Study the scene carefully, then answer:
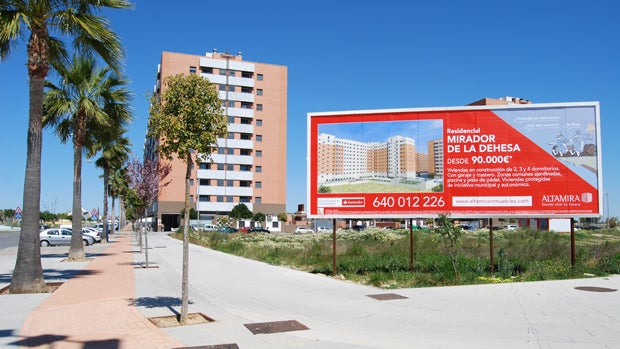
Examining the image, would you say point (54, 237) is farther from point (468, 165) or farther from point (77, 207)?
point (468, 165)

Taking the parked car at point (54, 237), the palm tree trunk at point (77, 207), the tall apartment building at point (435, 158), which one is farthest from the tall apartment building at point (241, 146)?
the tall apartment building at point (435, 158)

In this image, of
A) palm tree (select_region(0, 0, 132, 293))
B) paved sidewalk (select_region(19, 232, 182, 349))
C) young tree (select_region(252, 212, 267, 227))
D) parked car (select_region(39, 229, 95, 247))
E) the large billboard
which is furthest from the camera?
young tree (select_region(252, 212, 267, 227))

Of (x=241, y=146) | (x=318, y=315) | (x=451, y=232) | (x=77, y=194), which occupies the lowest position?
(x=318, y=315)

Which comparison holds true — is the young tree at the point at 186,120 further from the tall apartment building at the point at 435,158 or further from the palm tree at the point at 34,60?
the tall apartment building at the point at 435,158

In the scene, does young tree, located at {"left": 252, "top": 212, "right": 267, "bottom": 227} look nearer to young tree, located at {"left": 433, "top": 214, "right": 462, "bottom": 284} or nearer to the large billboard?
the large billboard

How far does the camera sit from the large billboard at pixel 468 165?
14.2 m

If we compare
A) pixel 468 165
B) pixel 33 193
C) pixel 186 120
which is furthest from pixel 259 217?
pixel 186 120

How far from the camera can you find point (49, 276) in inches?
606

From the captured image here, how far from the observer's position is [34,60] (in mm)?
12008

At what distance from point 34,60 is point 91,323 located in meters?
7.17

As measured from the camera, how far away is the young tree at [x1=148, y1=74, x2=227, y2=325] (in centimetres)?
841

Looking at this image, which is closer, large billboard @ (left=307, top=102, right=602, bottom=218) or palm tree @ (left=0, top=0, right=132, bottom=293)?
palm tree @ (left=0, top=0, right=132, bottom=293)

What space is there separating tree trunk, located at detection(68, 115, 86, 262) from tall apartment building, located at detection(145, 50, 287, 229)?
61.0 metres

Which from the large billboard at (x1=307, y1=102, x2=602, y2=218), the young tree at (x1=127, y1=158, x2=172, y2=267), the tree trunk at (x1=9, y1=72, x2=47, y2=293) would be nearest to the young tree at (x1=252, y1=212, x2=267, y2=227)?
the young tree at (x1=127, y1=158, x2=172, y2=267)
